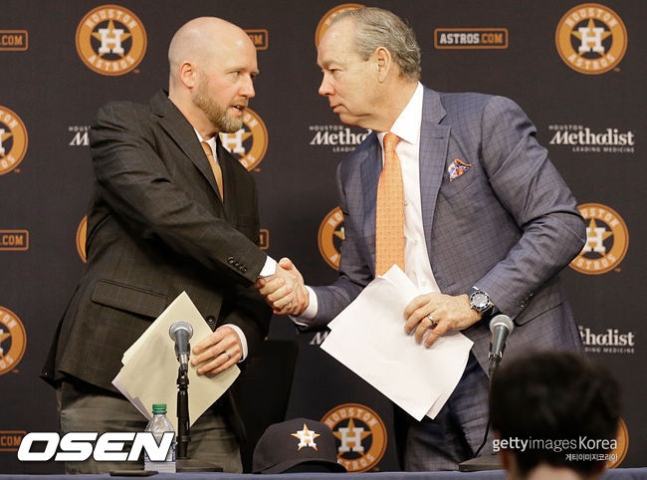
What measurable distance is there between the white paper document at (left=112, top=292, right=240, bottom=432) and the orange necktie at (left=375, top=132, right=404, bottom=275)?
0.65 meters

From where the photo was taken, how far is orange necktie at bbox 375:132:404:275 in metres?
3.50

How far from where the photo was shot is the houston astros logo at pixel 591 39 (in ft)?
15.4

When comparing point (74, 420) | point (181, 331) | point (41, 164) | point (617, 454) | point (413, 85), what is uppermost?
point (413, 85)

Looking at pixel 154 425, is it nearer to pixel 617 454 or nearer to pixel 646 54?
pixel 617 454

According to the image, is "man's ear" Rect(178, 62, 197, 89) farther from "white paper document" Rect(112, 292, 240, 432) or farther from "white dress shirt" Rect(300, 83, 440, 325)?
"white paper document" Rect(112, 292, 240, 432)

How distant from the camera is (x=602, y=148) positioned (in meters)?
4.66

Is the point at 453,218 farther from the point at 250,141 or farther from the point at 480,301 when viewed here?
the point at 250,141

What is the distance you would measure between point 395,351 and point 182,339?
0.77 m

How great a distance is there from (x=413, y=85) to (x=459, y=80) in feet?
3.45

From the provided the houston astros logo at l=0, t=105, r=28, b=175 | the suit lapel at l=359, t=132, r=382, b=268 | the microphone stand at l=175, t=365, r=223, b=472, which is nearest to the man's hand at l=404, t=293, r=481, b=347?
the suit lapel at l=359, t=132, r=382, b=268

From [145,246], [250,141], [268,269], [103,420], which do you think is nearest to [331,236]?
[250,141]

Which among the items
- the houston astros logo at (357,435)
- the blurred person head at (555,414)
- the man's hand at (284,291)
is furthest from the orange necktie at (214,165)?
the blurred person head at (555,414)

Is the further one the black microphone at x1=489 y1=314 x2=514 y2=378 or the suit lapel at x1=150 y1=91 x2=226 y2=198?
the suit lapel at x1=150 y1=91 x2=226 y2=198

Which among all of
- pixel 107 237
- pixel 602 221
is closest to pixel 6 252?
Result: pixel 107 237
